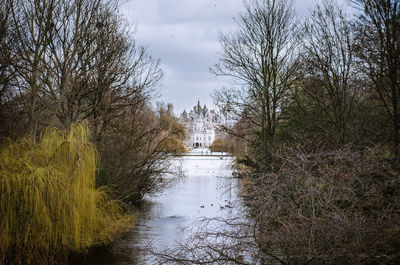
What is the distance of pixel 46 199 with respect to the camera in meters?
7.87

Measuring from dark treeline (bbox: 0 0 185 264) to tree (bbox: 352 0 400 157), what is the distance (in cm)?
807

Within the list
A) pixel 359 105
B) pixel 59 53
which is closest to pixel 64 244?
pixel 59 53

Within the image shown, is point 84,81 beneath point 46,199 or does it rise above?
above

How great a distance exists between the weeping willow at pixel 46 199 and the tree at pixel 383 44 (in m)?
8.63

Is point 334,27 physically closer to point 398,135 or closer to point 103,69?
point 398,135

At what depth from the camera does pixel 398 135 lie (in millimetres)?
12070

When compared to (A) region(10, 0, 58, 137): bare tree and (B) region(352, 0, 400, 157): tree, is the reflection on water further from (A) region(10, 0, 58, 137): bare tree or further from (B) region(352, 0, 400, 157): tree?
(B) region(352, 0, 400, 157): tree

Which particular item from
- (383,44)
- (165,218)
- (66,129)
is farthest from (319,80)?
(66,129)

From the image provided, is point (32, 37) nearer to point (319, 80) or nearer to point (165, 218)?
point (165, 218)

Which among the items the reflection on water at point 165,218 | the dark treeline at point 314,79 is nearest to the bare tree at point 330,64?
the dark treeline at point 314,79

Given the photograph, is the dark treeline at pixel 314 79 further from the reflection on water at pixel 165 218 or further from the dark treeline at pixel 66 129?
the dark treeline at pixel 66 129

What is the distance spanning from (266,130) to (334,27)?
465 centimetres

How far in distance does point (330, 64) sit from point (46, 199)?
11.3 metres

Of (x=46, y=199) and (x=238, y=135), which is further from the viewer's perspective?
(x=238, y=135)
